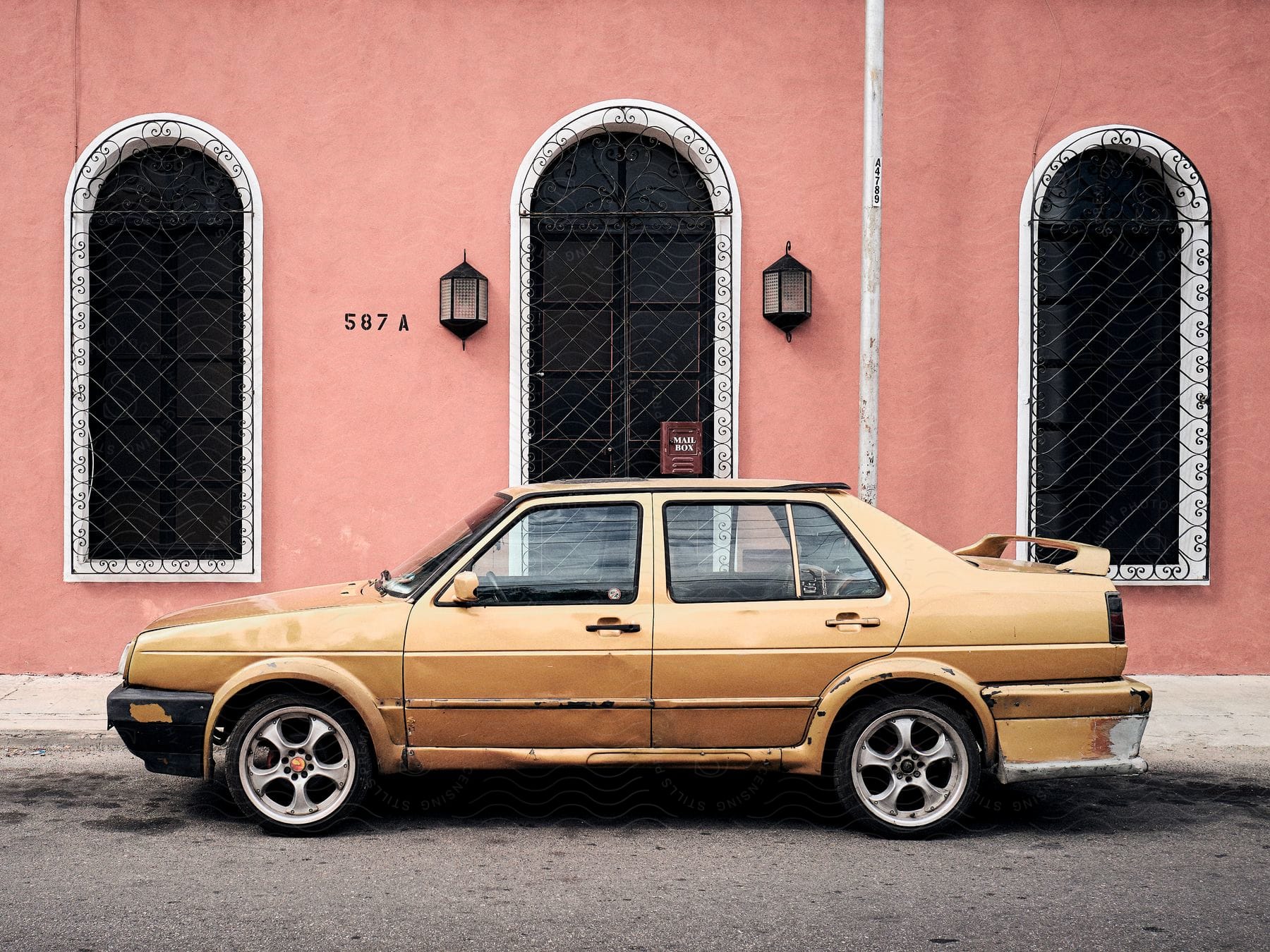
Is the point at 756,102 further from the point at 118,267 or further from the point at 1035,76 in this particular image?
the point at 118,267

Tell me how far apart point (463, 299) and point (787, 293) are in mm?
2400

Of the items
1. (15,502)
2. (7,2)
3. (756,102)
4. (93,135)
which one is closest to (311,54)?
(93,135)

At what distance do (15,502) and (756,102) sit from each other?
20.9ft

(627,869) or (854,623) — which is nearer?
(627,869)

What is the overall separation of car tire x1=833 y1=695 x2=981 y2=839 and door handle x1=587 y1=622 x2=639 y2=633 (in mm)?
1031

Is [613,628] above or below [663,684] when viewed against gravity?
above

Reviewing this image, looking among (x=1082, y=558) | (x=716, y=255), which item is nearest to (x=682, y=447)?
(x=716, y=255)

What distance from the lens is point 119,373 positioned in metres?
8.52

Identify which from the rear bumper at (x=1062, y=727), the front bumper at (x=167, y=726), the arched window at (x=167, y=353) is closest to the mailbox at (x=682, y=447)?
the arched window at (x=167, y=353)

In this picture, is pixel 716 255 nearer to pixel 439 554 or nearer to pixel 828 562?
pixel 828 562

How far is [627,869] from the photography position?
4.46 m

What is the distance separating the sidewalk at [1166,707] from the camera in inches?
263

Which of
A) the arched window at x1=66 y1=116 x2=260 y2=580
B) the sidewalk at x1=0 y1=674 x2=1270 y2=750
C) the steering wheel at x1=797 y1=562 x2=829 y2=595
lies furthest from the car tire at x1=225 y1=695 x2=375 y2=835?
the arched window at x1=66 y1=116 x2=260 y2=580

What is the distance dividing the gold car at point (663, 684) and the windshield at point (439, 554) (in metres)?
0.07
